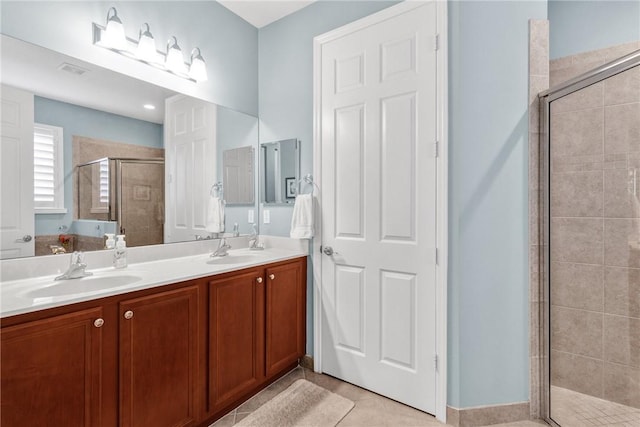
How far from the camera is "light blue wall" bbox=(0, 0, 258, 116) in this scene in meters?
1.44

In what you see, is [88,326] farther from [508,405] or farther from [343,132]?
[508,405]

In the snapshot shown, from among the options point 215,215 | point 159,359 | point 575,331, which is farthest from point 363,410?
point 215,215

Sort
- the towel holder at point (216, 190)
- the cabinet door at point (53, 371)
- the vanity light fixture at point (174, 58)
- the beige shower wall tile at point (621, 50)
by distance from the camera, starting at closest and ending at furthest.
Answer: the cabinet door at point (53, 371) → the beige shower wall tile at point (621, 50) → the vanity light fixture at point (174, 58) → the towel holder at point (216, 190)

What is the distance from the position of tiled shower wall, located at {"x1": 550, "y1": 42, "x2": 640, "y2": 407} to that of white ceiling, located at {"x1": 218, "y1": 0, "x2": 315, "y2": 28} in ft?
6.19

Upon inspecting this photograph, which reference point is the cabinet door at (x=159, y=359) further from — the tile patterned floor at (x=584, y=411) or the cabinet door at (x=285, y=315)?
the tile patterned floor at (x=584, y=411)

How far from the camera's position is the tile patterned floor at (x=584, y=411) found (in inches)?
60.7

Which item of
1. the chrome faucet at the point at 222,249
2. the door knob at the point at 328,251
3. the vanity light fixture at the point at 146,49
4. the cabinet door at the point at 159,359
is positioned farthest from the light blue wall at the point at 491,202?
the vanity light fixture at the point at 146,49

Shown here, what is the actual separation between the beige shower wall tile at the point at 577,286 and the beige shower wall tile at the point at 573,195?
0.29 m

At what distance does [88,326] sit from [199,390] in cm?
68

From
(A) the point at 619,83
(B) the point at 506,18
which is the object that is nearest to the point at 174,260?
(B) the point at 506,18

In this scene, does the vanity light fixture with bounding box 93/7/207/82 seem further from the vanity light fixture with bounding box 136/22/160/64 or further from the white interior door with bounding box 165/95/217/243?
the white interior door with bounding box 165/95/217/243

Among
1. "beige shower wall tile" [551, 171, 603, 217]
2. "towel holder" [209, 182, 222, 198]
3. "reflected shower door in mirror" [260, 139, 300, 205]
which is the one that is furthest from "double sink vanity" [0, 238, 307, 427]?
"beige shower wall tile" [551, 171, 603, 217]

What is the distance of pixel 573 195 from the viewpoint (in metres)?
1.64

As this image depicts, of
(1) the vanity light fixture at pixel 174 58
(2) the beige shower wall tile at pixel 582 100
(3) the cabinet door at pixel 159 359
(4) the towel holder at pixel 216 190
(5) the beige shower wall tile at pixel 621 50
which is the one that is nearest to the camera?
(3) the cabinet door at pixel 159 359
